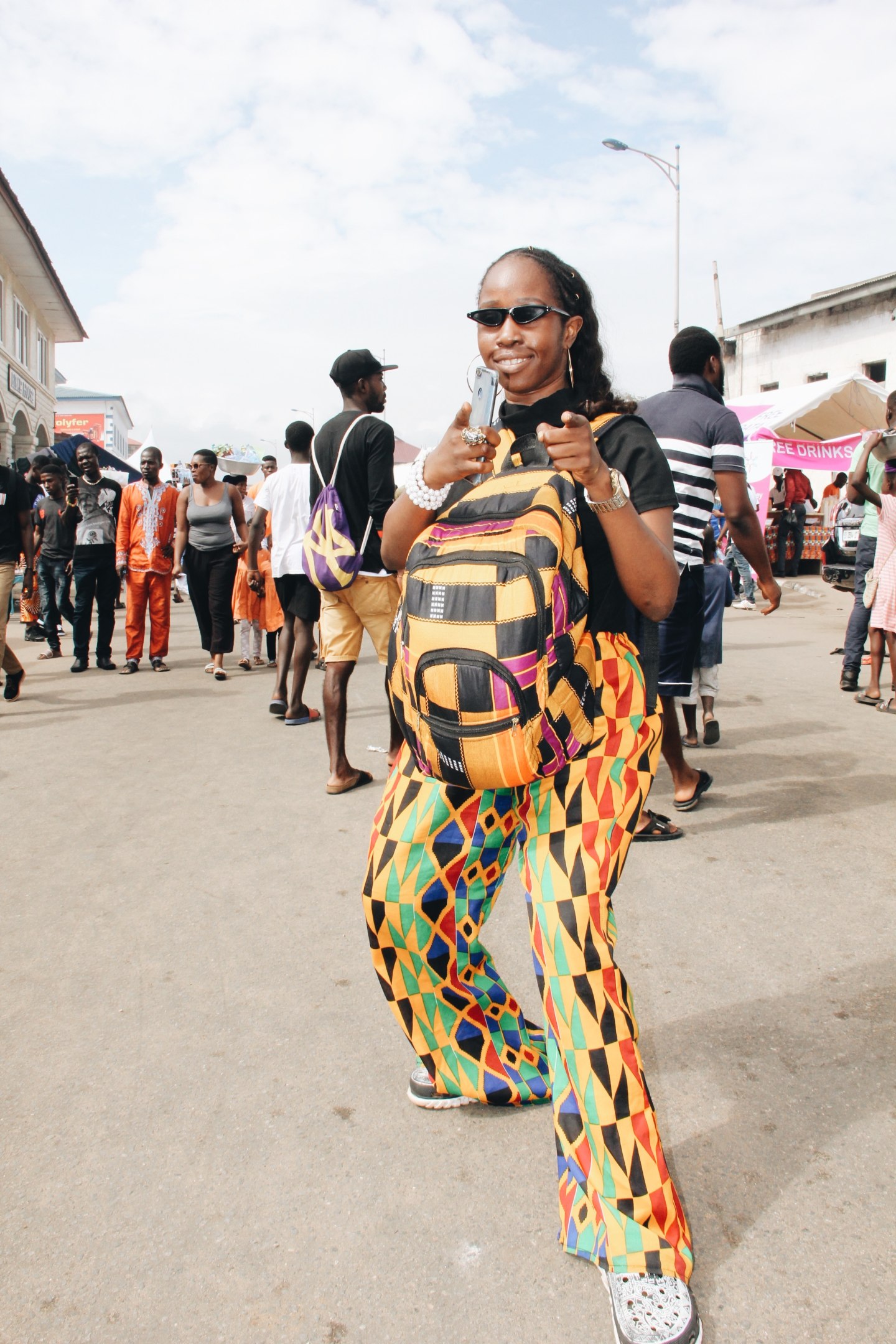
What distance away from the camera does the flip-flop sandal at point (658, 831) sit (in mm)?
4172

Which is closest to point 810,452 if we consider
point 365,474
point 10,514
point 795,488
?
point 795,488

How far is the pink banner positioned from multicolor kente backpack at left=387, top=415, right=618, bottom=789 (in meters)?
14.9

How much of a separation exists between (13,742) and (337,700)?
2639mm

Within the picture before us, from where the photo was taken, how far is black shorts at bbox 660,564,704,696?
4.41 m

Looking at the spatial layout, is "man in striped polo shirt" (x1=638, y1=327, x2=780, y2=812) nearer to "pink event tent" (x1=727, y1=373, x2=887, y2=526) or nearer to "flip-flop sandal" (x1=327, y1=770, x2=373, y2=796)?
"flip-flop sandal" (x1=327, y1=770, x2=373, y2=796)

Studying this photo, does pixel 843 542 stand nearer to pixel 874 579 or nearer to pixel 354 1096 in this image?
pixel 874 579

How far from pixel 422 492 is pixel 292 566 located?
481 cm

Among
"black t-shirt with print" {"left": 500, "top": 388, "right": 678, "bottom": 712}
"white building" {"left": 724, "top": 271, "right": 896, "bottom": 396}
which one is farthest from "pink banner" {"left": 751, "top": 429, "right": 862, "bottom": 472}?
"black t-shirt with print" {"left": 500, "top": 388, "right": 678, "bottom": 712}

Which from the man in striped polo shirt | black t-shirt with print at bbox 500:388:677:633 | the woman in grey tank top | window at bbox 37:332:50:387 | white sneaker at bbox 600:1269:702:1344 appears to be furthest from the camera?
window at bbox 37:332:50:387

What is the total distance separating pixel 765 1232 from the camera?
1888mm

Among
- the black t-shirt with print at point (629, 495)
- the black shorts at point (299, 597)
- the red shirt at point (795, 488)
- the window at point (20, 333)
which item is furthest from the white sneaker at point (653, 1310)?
the window at point (20, 333)

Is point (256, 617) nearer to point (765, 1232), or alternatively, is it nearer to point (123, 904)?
point (123, 904)

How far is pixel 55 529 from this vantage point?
416 inches

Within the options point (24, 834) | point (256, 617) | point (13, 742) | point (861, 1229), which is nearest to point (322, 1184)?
point (861, 1229)
